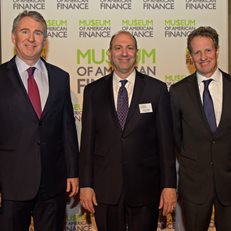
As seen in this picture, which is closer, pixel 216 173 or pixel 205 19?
pixel 216 173

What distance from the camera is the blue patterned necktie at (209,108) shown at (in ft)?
9.04

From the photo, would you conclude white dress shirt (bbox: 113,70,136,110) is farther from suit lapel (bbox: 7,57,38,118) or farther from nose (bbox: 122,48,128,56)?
suit lapel (bbox: 7,57,38,118)

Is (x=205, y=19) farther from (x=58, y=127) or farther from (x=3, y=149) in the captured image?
(x=3, y=149)

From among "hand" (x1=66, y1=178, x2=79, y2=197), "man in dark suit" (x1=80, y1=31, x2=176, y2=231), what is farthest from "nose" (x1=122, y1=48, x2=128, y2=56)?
"hand" (x1=66, y1=178, x2=79, y2=197)

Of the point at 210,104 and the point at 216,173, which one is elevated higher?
the point at 210,104

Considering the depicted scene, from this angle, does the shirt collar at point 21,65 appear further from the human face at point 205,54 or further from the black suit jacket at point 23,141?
the human face at point 205,54

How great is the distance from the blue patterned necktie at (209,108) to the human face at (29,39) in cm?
114

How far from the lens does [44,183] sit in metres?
2.69

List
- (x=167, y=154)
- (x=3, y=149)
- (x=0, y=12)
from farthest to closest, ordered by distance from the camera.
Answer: (x=0, y=12), (x=167, y=154), (x=3, y=149)

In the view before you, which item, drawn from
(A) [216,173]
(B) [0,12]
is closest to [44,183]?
(A) [216,173]

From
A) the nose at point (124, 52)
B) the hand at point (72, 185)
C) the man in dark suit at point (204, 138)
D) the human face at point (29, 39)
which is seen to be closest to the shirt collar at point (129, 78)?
the nose at point (124, 52)

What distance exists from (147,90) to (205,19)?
1320 millimetres

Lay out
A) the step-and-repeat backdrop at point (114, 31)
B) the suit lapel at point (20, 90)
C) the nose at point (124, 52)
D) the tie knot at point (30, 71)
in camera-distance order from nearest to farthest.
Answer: the suit lapel at point (20, 90)
the tie knot at point (30, 71)
the nose at point (124, 52)
the step-and-repeat backdrop at point (114, 31)

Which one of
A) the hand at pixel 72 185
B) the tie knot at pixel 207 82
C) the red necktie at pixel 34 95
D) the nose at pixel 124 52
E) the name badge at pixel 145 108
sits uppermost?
the nose at pixel 124 52
